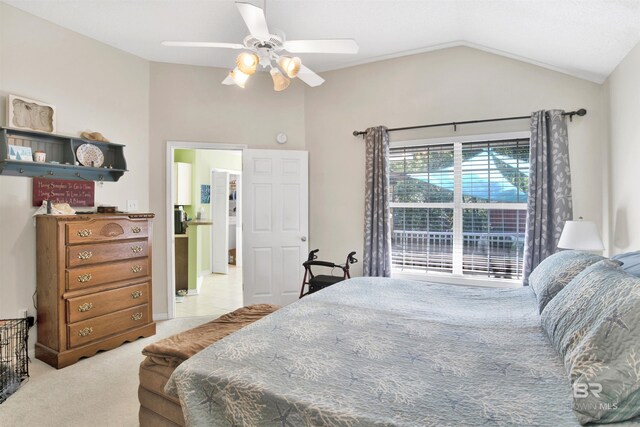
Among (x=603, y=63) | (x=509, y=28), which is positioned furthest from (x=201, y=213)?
(x=603, y=63)

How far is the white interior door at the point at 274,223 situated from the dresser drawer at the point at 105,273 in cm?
119

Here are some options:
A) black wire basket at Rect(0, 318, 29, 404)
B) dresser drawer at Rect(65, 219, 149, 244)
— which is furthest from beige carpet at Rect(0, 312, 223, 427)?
dresser drawer at Rect(65, 219, 149, 244)

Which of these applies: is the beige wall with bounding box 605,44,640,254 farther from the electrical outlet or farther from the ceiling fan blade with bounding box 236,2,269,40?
the electrical outlet

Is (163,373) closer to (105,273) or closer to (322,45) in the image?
(105,273)

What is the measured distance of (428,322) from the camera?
1724 millimetres

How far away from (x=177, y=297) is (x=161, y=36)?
11.2ft

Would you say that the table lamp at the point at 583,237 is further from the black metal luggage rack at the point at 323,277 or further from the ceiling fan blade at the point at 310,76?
the ceiling fan blade at the point at 310,76

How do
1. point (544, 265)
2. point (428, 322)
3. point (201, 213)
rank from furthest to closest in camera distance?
1. point (201, 213)
2. point (544, 265)
3. point (428, 322)

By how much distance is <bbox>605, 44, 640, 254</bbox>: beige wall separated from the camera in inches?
93.3

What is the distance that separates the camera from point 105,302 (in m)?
3.04

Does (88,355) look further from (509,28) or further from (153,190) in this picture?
(509,28)

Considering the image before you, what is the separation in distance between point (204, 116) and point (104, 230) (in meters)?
1.78

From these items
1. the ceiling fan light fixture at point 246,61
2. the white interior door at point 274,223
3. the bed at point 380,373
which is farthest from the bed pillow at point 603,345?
the white interior door at point 274,223

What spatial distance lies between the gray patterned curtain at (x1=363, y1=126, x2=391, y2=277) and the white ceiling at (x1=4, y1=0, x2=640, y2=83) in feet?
3.39
